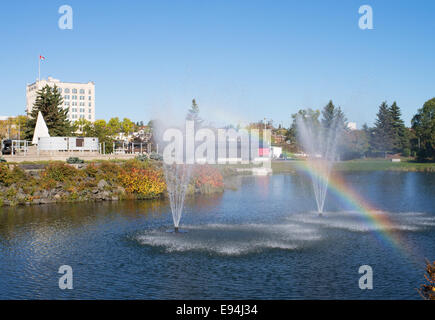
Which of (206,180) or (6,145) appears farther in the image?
(6,145)

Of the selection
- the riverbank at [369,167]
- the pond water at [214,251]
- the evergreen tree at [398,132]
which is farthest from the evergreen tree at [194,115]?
the pond water at [214,251]

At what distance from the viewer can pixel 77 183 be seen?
1869 inches

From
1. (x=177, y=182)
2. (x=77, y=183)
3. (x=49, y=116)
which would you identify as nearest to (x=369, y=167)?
(x=177, y=182)

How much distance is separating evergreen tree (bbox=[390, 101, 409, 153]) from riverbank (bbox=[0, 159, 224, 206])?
326 ft

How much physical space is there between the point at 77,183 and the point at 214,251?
2688 centimetres

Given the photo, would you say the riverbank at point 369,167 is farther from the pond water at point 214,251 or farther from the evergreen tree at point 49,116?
the pond water at point 214,251

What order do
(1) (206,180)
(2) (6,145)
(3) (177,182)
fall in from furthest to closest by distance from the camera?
(2) (6,145) < (1) (206,180) < (3) (177,182)

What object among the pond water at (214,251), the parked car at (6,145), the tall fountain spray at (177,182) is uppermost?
the parked car at (6,145)

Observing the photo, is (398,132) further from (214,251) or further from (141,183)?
(214,251)

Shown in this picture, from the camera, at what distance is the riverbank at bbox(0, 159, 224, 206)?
1761 inches

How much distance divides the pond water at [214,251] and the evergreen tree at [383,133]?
94.2 metres

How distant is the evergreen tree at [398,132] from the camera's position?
133m
